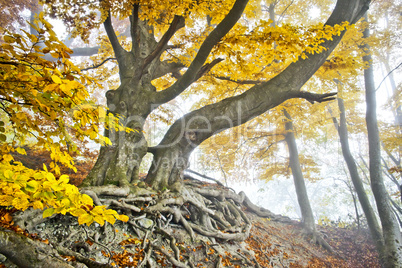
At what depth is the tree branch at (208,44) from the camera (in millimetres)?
2830

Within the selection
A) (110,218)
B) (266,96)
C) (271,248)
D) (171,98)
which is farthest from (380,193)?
(110,218)

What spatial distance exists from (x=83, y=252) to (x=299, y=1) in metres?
12.3

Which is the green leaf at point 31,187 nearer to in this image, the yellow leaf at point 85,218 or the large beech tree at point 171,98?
the yellow leaf at point 85,218

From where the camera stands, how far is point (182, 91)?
420cm

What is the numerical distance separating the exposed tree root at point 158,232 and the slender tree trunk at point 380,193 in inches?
147

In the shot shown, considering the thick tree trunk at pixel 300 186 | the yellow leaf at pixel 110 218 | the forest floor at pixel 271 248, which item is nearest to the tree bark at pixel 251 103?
the forest floor at pixel 271 248

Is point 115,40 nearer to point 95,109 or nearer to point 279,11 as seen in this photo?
point 95,109

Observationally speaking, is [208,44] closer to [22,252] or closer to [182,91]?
[182,91]

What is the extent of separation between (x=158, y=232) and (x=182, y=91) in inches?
103

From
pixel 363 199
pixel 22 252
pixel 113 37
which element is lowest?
pixel 22 252

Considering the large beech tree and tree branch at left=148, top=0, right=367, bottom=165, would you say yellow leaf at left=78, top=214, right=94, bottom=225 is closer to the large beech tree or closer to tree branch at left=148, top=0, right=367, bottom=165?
the large beech tree

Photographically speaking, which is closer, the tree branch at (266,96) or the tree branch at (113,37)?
the tree branch at (113,37)

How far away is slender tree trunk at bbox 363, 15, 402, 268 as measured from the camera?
5.19 metres

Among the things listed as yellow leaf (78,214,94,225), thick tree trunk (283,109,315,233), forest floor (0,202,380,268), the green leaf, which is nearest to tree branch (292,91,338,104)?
forest floor (0,202,380,268)
